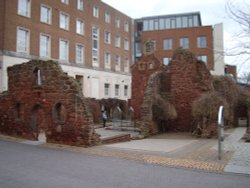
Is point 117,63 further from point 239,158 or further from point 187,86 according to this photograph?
point 239,158

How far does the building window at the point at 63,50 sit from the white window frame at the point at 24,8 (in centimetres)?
589

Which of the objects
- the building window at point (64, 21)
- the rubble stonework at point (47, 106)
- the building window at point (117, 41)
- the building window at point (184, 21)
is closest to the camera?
the rubble stonework at point (47, 106)

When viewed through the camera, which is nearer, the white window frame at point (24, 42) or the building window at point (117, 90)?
the white window frame at point (24, 42)

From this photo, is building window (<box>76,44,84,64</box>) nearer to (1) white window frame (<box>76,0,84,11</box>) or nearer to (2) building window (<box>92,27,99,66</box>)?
(2) building window (<box>92,27,99,66</box>)

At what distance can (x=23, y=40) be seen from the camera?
33219 mm

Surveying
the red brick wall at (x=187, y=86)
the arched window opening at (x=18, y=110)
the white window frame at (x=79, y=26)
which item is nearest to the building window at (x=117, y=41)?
the white window frame at (x=79, y=26)

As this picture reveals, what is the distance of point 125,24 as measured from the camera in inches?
2127

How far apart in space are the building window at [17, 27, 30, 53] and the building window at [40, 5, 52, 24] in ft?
10.2

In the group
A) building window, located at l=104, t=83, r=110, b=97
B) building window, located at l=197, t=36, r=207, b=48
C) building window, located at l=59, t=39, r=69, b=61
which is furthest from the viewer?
building window, located at l=197, t=36, r=207, b=48

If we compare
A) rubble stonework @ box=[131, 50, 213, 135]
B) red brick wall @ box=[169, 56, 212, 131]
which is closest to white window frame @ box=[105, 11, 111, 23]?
rubble stonework @ box=[131, 50, 213, 135]

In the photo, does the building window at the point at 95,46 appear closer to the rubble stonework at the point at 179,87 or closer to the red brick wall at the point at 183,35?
the red brick wall at the point at 183,35

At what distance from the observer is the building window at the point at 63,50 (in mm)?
38281

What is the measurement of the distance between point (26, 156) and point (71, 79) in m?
4.53

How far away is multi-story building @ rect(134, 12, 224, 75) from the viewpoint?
175ft
